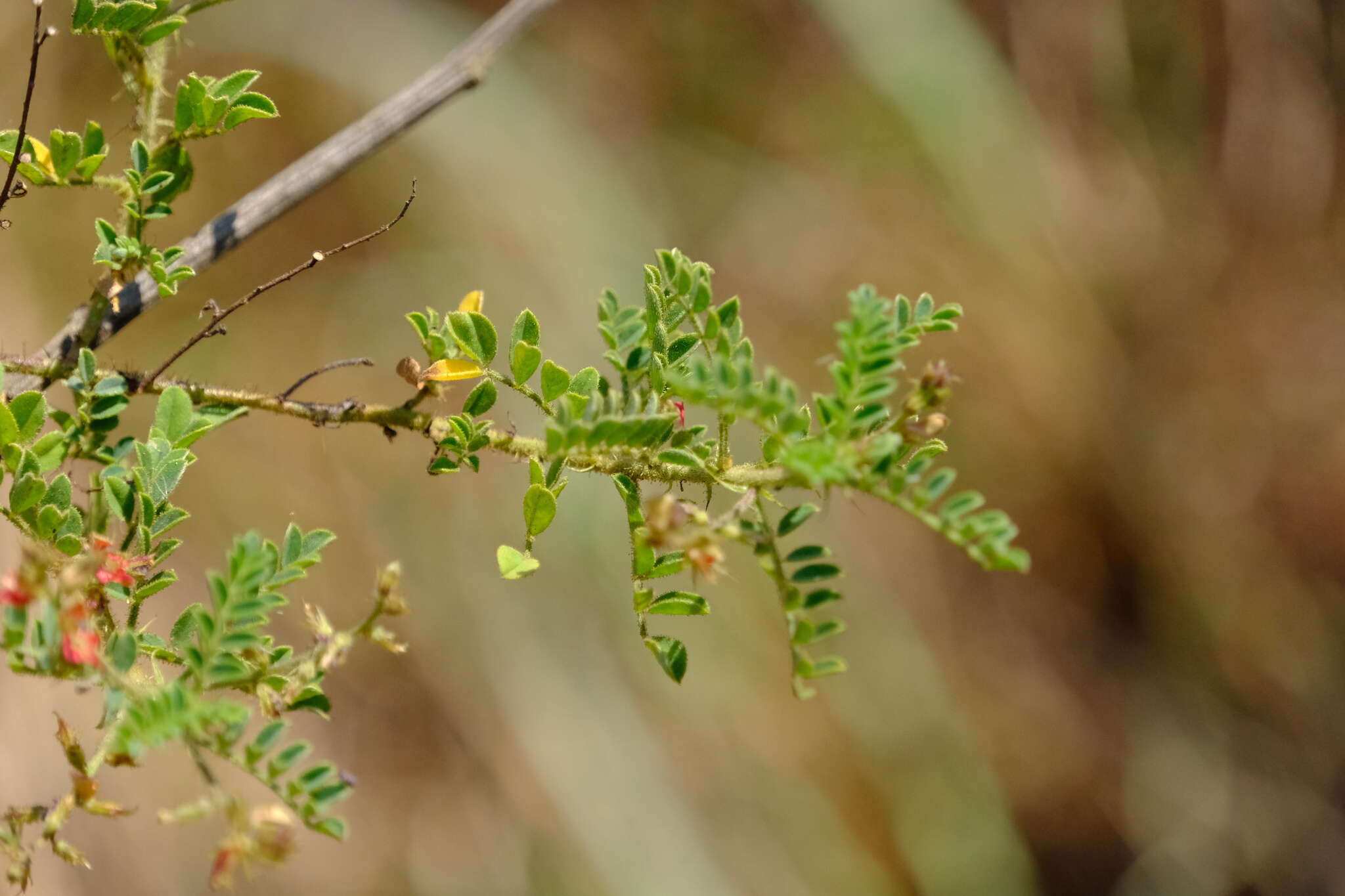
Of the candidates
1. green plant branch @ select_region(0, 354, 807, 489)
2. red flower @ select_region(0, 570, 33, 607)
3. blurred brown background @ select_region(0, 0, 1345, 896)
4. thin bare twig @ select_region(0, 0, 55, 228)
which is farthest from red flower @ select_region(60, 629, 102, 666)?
blurred brown background @ select_region(0, 0, 1345, 896)

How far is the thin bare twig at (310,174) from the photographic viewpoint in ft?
1.79

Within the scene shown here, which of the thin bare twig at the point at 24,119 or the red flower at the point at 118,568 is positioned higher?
the thin bare twig at the point at 24,119

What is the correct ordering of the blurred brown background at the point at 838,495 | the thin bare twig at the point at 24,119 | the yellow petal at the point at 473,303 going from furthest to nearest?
the blurred brown background at the point at 838,495 → the yellow petal at the point at 473,303 → the thin bare twig at the point at 24,119

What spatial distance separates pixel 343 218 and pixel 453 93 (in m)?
1.64

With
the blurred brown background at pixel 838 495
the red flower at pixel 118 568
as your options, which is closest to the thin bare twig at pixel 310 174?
the red flower at pixel 118 568

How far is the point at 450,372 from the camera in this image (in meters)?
0.56

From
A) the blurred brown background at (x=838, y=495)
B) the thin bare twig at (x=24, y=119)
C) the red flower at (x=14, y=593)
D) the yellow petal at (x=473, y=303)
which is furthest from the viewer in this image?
the blurred brown background at (x=838, y=495)

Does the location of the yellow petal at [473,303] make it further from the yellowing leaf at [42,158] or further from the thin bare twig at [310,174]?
the yellowing leaf at [42,158]

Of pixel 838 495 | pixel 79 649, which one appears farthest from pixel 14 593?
pixel 838 495

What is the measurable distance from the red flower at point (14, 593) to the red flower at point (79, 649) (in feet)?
0.07

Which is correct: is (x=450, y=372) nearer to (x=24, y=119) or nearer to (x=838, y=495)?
(x=24, y=119)

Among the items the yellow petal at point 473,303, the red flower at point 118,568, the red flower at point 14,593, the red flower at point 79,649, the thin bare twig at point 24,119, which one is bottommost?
the red flower at point 79,649

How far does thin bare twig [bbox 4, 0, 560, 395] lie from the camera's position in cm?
54

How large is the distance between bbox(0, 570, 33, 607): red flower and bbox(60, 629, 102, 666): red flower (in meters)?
0.02
